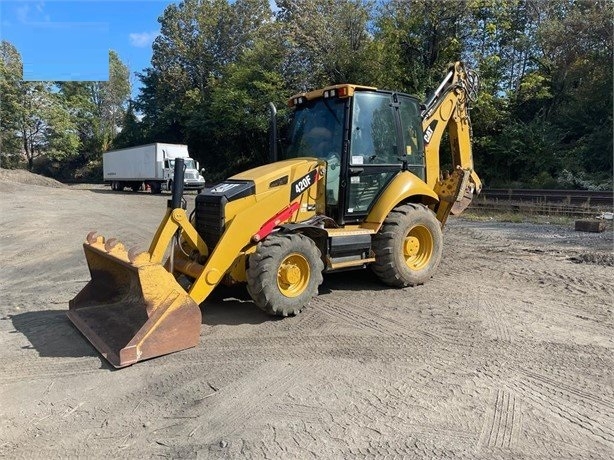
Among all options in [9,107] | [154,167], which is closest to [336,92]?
[154,167]

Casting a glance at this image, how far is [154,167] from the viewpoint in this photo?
30.2 meters

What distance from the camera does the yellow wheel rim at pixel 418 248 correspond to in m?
6.57

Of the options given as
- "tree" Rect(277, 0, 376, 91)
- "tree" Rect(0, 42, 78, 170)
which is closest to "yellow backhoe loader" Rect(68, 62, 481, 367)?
"tree" Rect(277, 0, 376, 91)

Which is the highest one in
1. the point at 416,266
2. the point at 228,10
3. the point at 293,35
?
the point at 228,10

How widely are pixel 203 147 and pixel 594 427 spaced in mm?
41140

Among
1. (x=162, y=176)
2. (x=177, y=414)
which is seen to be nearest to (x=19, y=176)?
(x=162, y=176)

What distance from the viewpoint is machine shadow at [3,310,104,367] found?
4.49m

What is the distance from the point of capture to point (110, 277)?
5.19m

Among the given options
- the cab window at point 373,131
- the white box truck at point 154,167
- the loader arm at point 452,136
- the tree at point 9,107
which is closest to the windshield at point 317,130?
the cab window at point 373,131

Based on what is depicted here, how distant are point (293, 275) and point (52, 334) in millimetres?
2540

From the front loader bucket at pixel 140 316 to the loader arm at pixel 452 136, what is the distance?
4.37 m

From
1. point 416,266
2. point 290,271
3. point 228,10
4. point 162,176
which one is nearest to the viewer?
point 290,271

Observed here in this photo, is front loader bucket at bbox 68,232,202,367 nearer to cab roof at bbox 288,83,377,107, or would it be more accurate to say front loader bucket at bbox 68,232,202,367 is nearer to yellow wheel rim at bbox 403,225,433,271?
cab roof at bbox 288,83,377,107

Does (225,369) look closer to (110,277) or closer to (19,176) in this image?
(110,277)
